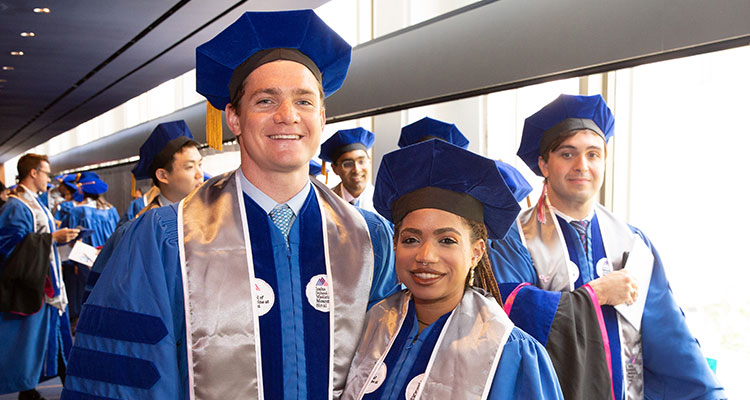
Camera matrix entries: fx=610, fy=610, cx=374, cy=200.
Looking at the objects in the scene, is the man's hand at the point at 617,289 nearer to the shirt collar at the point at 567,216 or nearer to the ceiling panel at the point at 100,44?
the shirt collar at the point at 567,216

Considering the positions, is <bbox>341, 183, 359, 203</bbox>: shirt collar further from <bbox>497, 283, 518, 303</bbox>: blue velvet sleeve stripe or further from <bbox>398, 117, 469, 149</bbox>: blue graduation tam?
<bbox>497, 283, 518, 303</bbox>: blue velvet sleeve stripe

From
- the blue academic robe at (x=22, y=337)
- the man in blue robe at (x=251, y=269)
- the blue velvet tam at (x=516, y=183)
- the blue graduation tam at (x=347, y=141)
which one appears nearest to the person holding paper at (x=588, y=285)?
the blue velvet tam at (x=516, y=183)

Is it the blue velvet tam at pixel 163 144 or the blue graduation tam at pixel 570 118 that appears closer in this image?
the blue graduation tam at pixel 570 118

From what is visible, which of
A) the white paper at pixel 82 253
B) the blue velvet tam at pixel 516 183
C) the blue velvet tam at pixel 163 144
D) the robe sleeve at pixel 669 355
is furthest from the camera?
the white paper at pixel 82 253

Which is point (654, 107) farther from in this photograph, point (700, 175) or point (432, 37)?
point (432, 37)

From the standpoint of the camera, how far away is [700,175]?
316cm

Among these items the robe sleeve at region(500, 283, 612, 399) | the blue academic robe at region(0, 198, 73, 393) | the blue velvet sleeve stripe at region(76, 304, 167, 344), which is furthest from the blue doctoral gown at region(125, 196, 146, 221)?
the robe sleeve at region(500, 283, 612, 399)

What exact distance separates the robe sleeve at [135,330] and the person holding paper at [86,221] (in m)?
7.04

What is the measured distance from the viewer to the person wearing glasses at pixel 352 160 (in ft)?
17.4

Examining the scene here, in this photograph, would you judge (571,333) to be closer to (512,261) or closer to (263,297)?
(512,261)

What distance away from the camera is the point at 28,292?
5.49 meters

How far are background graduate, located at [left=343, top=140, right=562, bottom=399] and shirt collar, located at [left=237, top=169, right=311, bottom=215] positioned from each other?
26 cm

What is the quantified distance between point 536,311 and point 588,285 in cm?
23

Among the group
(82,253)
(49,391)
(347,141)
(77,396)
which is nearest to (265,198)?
(77,396)
